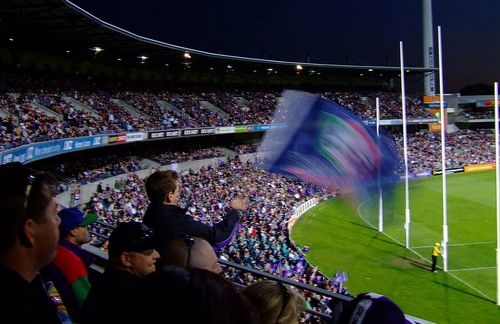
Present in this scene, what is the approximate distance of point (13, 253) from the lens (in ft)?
4.95

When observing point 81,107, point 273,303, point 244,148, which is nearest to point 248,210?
point 81,107

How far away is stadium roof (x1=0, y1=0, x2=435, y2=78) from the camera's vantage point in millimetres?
23094

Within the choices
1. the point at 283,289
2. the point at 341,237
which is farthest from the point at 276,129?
the point at 341,237

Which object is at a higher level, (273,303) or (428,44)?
(273,303)

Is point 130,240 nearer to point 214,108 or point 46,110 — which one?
point 46,110

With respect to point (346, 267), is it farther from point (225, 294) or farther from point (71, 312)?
point (225, 294)

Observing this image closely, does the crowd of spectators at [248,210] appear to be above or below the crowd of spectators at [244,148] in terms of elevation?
above

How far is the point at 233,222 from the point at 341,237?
2154cm

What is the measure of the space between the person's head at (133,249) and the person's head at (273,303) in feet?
3.12

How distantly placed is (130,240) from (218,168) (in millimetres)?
34444

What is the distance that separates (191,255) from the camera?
7.82 ft

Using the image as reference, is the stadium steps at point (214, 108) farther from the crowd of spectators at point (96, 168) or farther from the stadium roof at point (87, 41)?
the crowd of spectators at point (96, 168)

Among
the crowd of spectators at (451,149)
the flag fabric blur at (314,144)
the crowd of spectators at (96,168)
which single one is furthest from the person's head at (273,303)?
the crowd of spectators at (451,149)

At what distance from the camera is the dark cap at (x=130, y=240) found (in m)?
2.49
